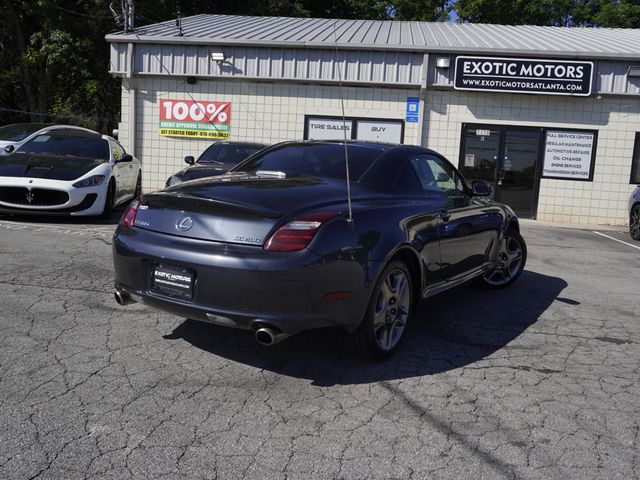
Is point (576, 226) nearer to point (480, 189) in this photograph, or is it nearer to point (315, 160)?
point (480, 189)

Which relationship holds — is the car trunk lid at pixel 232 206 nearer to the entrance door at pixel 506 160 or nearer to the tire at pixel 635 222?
the tire at pixel 635 222

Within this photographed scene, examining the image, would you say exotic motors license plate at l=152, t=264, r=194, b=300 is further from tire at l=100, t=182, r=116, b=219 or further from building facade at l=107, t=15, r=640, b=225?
building facade at l=107, t=15, r=640, b=225

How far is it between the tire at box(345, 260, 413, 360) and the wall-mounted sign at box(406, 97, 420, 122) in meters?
10.5

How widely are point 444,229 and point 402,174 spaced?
55 centimetres

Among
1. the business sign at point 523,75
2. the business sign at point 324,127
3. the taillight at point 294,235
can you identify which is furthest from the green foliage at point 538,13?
the taillight at point 294,235

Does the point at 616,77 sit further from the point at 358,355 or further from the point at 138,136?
the point at 358,355

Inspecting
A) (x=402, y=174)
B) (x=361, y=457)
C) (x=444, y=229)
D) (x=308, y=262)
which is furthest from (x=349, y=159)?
(x=361, y=457)

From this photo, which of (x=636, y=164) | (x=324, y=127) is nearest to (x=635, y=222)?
(x=636, y=164)

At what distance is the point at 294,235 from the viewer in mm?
3562

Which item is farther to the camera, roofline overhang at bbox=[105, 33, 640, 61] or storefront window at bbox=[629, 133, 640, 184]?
storefront window at bbox=[629, 133, 640, 184]

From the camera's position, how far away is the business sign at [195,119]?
1499 cm

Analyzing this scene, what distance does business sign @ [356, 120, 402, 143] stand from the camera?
1457cm

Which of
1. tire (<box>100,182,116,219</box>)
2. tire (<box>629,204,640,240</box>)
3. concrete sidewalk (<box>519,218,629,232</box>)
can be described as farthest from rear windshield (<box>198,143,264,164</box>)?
tire (<box>629,204,640,240</box>)

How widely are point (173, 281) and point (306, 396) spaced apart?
1.04 m
